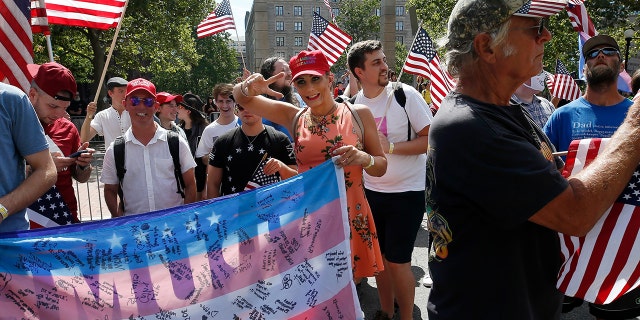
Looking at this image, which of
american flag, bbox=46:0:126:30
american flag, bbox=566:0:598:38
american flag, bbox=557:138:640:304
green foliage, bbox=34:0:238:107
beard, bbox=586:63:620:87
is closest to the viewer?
american flag, bbox=557:138:640:304

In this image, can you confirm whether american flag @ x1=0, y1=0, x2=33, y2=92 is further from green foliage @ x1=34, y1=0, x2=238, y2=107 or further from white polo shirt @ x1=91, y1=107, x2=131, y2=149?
green foliage @ x1=34, y1=0, x2=238, y2=107

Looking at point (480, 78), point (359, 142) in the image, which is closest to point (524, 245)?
point (480, 78)

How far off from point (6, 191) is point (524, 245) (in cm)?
252

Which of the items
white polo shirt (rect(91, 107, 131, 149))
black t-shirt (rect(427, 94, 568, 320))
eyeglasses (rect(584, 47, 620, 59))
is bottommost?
white polo shirt (rect(91, 107, 131, 149))

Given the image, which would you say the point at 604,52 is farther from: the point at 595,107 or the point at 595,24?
the point at 595,24

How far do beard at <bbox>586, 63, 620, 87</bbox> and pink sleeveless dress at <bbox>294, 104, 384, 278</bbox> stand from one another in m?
1.90

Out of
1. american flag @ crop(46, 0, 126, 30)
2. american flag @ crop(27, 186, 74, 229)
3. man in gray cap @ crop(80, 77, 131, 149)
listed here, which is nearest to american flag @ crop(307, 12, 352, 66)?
man in gray cap @ crop(80, 77, 131, 149)

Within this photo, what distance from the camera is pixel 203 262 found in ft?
9.40

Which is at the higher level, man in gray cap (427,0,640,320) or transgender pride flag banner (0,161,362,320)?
man in gray cap (427,0,640,320)

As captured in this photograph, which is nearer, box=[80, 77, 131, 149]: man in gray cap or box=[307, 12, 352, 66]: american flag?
box=[80, 77, 131, 149]: man in gray cap

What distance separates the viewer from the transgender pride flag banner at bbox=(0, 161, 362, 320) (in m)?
2.69

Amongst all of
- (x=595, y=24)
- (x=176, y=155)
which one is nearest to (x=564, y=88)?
(x=176, y=155)

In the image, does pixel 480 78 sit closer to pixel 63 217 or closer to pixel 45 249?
pixel 45 249

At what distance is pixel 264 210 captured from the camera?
3.02 m
